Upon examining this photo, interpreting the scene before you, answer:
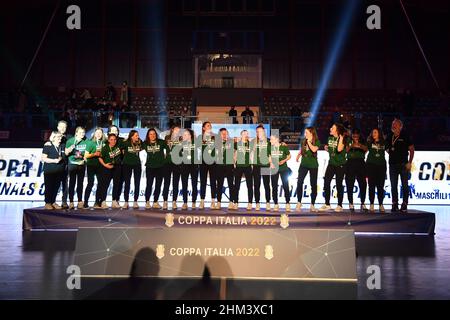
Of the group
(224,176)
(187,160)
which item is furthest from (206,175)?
(187,160)

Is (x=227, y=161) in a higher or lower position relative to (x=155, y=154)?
lower

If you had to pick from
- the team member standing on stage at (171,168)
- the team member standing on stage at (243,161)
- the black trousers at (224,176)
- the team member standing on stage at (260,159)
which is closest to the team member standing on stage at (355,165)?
the team member standing on stage at (260,159)

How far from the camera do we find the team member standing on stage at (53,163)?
8.28 meters

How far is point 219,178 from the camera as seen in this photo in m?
8.27

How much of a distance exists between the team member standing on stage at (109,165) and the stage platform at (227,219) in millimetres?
551

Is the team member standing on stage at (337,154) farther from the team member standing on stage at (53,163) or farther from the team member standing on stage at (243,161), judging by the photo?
the team member standing on stage at (53,163)

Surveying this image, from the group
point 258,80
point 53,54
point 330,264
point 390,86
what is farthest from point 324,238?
point 53,54

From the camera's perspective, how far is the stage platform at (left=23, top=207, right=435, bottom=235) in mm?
7141

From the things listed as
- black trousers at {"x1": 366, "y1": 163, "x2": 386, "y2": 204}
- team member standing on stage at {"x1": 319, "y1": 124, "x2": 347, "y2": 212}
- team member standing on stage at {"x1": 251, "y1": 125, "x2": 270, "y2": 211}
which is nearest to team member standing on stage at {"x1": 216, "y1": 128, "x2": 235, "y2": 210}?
team member standing on stage at {"x1": 251, "y1": 125, "x2": 270, "y2": 211}

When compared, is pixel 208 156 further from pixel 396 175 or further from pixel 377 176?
pixel 396 175

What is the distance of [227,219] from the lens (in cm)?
703

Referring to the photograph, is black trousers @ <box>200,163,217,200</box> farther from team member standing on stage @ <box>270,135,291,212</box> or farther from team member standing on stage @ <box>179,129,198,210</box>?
team member standing on stage @ <box>270,135,291,212</box>

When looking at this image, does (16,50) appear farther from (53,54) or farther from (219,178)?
(219,178)

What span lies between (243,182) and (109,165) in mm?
5219
